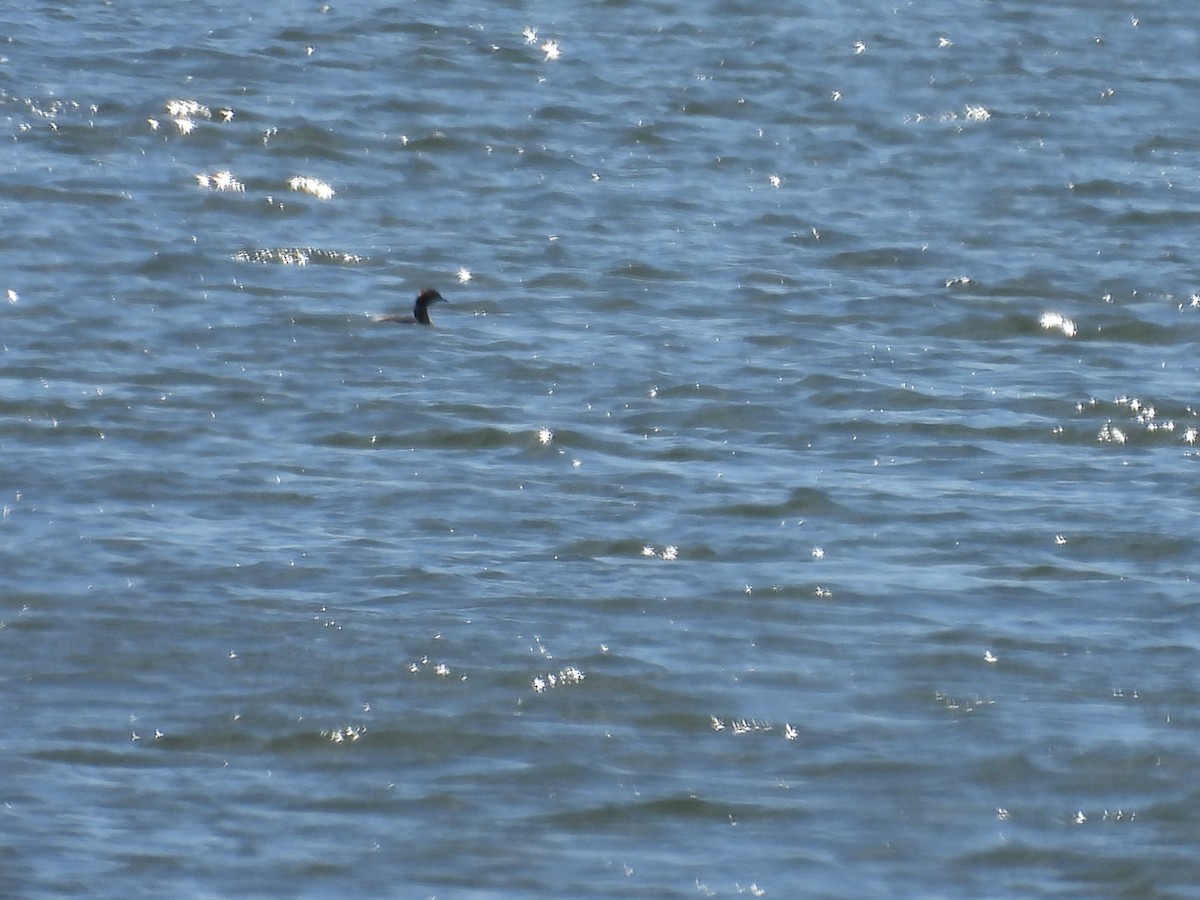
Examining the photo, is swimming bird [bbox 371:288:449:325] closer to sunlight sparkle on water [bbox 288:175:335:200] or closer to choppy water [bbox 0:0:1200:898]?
choppy water [bbox 0:0:1200:898]

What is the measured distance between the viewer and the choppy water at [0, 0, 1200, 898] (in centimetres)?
812

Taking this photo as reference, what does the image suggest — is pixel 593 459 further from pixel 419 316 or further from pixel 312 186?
pixel 312 186

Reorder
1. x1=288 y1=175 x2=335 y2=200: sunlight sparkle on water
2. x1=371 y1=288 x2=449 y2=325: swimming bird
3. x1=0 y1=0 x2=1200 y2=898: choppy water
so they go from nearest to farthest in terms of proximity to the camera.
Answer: x1=0 y1=0 x2=1200 y2=898: choppy water, x1=371 y1=288 x2=449 y2=325: swimming bird, x1=288 y1=175 x2=335 y2=200: sunlight sparkle on water

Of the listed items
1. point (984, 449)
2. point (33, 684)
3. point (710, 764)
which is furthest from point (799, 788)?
point (984, 449)

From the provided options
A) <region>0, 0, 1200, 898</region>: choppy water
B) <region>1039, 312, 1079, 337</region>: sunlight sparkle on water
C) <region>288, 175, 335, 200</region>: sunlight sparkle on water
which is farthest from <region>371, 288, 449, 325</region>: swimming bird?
<region>1039, 312, 1079, 337</region>: sunlight sparkle on water

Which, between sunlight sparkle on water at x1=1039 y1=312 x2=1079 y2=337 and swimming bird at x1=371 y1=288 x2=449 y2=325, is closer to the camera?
swimming bird at x1=371 y1=288 x2=449 y2=325

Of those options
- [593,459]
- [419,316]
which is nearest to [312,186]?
[419,316]

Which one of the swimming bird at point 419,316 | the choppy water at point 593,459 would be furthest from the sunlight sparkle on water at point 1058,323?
the swimming bird at point 419,316

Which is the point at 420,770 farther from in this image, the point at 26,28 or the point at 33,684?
the point at 26,28

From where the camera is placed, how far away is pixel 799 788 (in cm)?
829

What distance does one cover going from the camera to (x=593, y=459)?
11586mm

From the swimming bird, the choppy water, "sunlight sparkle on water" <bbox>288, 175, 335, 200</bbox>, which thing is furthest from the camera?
"sunlight sparkle on water" <bbox>288, 175, 335, 200</bbox>

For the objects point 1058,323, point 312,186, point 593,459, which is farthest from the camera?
point 312,186

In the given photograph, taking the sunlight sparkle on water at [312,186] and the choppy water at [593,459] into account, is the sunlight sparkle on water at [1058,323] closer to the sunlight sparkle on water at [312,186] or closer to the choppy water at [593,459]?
the choppy water at [593,459]
